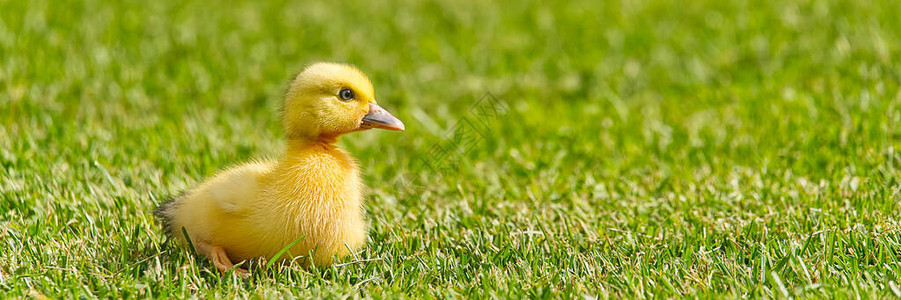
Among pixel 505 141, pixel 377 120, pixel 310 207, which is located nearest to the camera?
pixel 310 207

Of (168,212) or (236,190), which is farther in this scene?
(168,212)

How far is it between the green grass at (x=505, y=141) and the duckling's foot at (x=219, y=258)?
0.19ft

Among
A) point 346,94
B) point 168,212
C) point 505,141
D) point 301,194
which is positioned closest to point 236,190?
point 301,194

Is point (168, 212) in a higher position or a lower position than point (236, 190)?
lower

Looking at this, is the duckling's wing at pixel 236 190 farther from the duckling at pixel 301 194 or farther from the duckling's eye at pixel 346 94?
the duckling's eye at pixel 346 94

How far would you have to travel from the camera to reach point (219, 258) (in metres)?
3.84

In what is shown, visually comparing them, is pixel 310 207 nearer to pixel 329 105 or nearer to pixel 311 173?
pixel 311 173

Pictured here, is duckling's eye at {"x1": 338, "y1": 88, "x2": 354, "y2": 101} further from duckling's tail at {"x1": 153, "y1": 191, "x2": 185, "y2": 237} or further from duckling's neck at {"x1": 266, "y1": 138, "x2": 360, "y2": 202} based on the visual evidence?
duckling's tail at {"x1": 153, "y1": 191, "x2": 185, "y2": 237}

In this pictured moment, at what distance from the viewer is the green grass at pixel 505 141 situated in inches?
153

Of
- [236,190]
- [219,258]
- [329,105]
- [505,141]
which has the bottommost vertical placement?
[219,258]

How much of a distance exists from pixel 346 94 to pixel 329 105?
97 millimetres

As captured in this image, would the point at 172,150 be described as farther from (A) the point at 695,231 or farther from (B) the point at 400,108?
(A) the point at 695,231

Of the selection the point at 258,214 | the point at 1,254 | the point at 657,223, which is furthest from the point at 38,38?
the point at 657,223

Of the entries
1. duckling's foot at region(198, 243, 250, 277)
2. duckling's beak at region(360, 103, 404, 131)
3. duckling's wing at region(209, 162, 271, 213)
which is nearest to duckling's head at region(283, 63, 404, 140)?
duckling's beak at region(360, 103, 404, 131)
